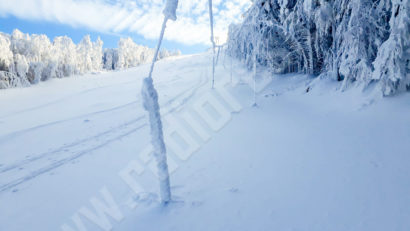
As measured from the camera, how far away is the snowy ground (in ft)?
7.67

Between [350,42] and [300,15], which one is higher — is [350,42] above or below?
below

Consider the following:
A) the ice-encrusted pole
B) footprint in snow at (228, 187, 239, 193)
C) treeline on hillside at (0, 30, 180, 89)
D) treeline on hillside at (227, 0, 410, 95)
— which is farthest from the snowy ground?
treeline on hillside at (0, 30, 180, 89)

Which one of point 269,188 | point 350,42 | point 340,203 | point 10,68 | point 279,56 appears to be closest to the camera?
point 340,203

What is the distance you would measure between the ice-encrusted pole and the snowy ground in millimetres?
338

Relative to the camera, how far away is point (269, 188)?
2.82m

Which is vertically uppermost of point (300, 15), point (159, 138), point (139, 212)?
point (300, 15)

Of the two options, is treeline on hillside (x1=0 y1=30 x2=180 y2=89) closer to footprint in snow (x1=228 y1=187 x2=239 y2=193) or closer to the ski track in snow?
the ski track in snow

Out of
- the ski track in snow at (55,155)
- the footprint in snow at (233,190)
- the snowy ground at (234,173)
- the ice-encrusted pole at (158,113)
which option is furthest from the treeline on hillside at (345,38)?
the ski track in snow at (55,155)

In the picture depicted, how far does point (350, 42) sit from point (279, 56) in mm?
5856

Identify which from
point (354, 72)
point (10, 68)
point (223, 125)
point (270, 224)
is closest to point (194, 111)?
point (223, 125)

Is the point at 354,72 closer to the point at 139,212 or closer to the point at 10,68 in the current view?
the point at 139,212

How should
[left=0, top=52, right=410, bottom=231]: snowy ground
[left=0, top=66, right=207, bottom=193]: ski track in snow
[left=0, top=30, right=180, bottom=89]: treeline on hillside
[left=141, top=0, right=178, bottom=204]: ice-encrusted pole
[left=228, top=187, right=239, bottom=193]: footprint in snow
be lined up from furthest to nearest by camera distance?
1. [left=0, top=30, right=180, bottom=89]: treeline on hillside
2. [left=0, top=66, right=207, bottom=193]: ski track in snow
3. [left=228, top=187, right=239, bottom=193]: footprint in snow
4. [left=0, top=52, right=410, bottom=231]: snowy ground
5. [left=141, top=0, right=178, bottom=204]: ice-encrusted pole

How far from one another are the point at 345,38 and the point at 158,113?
6.95 meters

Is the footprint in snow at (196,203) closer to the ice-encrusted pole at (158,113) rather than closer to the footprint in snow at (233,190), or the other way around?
the ice-encrusted pole at (158,113)
